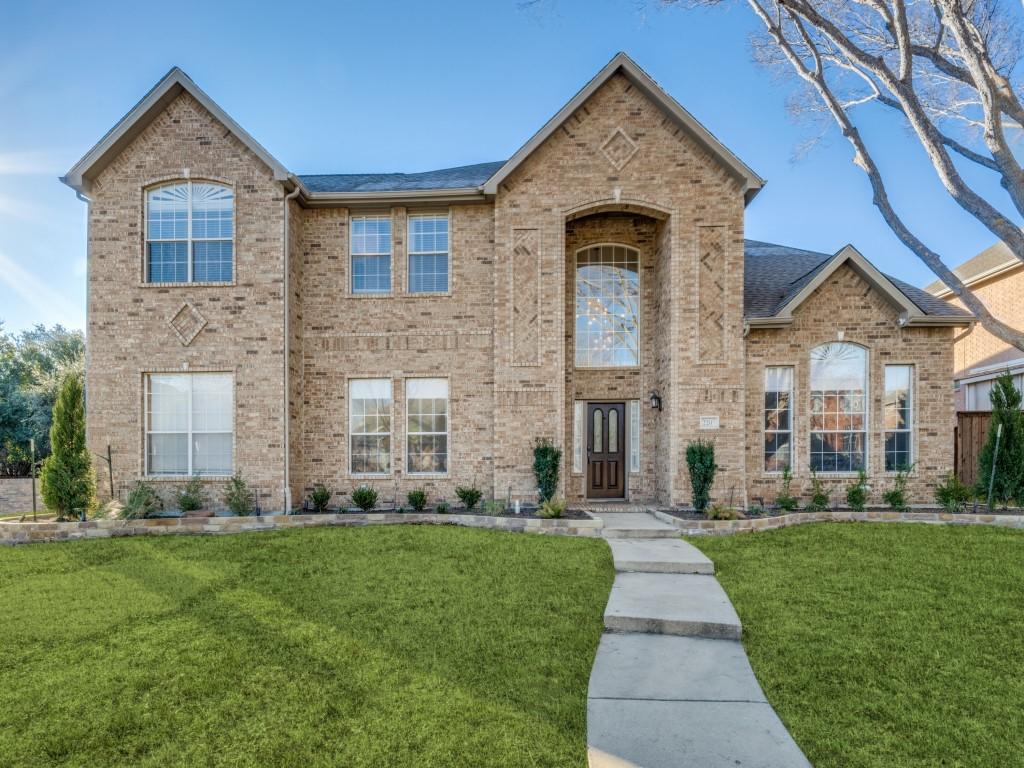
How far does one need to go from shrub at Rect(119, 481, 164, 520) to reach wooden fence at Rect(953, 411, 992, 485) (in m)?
16.6

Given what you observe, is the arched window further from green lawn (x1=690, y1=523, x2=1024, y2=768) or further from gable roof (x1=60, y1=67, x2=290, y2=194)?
gable roof (x1=60, y1=67, x2=290, y2=194)

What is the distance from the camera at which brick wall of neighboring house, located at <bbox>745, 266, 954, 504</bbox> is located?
11172 mm

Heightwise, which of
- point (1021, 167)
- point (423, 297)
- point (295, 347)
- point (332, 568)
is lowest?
point (332, 568)

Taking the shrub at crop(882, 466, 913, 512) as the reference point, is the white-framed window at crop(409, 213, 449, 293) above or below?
above

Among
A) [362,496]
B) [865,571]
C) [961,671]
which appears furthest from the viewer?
[362,496]

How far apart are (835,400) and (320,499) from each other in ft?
35.0

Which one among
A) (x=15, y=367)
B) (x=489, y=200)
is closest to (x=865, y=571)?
(x=489, y=200)

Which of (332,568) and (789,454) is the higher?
(789,454)

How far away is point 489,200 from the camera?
36.6 ft

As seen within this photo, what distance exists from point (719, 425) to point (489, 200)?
6387 mm

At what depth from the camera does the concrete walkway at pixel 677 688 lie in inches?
126

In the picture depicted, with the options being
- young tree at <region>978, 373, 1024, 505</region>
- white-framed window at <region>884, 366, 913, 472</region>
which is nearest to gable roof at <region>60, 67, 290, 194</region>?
white-framed window at <region>884, 366, 913, 472</region>

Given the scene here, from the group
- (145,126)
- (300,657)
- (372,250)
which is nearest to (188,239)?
(145,126)

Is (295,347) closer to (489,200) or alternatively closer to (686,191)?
(489,200)
